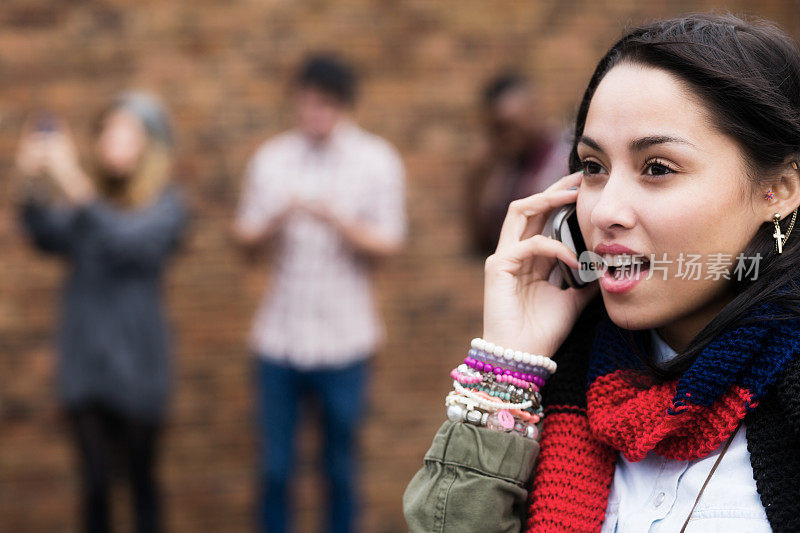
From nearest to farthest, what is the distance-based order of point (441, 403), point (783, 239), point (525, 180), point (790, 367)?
point (790, 367), point (783, 239), point (525, 180), point (441, 403)

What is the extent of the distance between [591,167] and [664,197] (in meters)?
0.19

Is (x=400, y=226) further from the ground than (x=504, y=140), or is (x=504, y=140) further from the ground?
(x=504, y=140)

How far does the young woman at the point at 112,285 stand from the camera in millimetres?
3805

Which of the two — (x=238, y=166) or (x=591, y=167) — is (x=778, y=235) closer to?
(x=591, y=167)

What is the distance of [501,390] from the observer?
160 cm

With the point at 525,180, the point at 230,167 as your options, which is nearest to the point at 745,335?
the point at 525,180

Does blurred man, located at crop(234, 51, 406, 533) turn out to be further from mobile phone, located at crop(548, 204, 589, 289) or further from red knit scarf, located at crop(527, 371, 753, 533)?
red knit scarf, located at crop(527, 371, 753, 533)

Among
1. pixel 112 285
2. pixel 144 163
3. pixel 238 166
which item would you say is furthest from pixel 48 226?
pixel 238 166

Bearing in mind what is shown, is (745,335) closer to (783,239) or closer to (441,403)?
(783,239)

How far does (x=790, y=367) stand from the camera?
4.46 feet

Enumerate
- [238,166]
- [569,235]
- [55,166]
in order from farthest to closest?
→ 1. [238,166]
2. [55,166]
3. [569,235]

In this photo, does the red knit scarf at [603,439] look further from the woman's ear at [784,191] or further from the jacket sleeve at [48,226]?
the jacket sleeve at [48,226]

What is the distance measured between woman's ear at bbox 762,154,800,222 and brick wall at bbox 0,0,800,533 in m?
3.28

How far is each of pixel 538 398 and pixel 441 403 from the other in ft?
10.9
